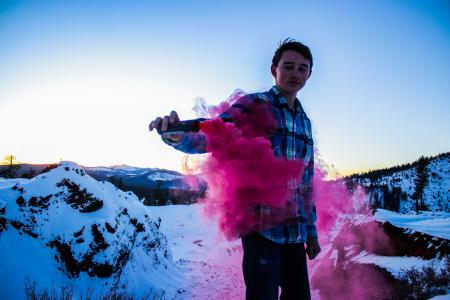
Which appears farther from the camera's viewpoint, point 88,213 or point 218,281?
point 218,281

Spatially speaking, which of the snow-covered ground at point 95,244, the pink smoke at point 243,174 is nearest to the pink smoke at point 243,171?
the pink smoke at point 243,174

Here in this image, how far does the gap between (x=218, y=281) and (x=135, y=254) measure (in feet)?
9.00

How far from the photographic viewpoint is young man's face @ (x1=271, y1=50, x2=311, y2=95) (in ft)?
6.91

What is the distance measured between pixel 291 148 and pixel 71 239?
5441mm

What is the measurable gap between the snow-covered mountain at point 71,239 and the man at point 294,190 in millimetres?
3083

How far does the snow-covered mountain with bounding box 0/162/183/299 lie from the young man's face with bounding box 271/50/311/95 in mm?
3650

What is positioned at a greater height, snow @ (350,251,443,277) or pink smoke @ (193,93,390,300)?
pink smoke @ (193,93,390,300)

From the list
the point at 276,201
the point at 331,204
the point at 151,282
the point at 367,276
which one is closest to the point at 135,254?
the point at 151,282

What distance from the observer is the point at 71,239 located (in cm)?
575

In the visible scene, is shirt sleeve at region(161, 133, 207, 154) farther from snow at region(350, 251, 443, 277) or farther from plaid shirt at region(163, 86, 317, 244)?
snow at region(350, 251, 443, 277)

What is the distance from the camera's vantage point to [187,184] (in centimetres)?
206

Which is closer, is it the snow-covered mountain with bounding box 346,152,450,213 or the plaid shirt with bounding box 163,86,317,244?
the plaid shirt with bounding box 163,86,317,244

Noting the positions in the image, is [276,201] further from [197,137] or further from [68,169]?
[68,169]

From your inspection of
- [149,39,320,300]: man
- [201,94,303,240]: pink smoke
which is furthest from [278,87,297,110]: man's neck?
[201,94,303,240]: pink smoke
